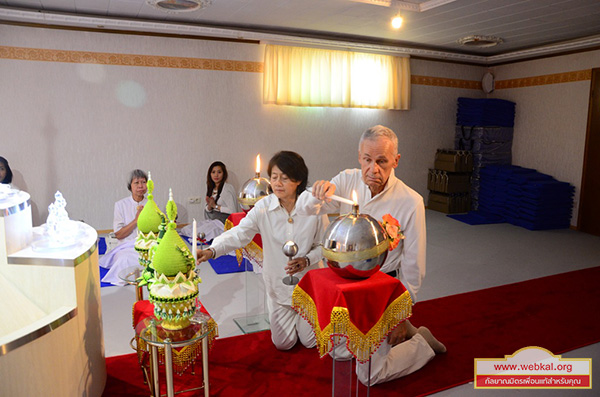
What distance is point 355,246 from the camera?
2158 millimetres

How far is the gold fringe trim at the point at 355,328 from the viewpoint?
219cm

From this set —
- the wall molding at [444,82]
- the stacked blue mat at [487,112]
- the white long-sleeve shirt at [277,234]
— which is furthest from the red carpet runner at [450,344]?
the wall molding at [444,82]

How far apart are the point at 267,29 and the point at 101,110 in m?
2.71

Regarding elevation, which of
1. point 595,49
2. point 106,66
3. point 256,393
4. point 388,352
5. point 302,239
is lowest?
point 256,393

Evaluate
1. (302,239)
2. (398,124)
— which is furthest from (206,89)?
(302,239)

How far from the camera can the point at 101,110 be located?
6.56m

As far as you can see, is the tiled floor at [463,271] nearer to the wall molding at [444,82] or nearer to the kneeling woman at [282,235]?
the kneeling woman at [282,235]

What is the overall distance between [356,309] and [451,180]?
6.97 meters

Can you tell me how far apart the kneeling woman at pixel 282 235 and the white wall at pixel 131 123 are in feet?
13.0

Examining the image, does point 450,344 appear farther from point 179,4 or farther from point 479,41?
point 479,41

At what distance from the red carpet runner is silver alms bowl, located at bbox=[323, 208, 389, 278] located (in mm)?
1095

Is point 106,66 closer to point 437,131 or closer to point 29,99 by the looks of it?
point 29,99

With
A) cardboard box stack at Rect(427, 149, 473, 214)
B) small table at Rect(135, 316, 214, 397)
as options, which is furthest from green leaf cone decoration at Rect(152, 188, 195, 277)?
cardboard box stack at Rect(427, 149, 473, 214)

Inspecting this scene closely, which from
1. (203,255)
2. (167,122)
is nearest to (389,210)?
(203,255)
